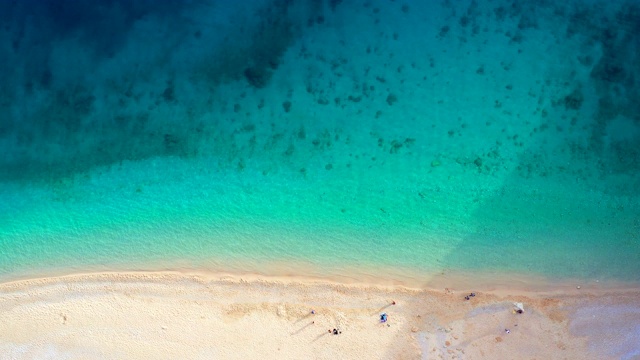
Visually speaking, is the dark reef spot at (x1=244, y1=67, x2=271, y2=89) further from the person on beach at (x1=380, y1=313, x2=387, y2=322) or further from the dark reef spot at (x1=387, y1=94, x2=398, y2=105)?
the person on beach at (x1=380, y1=313, x2=387, y2=322)

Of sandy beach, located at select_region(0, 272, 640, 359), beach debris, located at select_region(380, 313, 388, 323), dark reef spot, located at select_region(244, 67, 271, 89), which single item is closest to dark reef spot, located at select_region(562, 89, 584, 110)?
sandy beach, located at select_region(0, 272, 640, 359)

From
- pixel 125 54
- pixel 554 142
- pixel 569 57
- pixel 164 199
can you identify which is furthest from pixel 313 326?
pixel 569 57

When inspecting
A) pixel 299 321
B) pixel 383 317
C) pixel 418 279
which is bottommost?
pixel 383 317

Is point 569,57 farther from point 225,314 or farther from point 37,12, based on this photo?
point 37,12

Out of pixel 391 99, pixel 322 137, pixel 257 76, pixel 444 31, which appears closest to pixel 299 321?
pixel 322 137

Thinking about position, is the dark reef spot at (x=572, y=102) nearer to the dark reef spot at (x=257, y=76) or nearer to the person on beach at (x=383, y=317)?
the person on beach at (x=383, y=317)

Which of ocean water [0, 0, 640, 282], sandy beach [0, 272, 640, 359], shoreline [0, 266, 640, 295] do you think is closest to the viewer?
sandy beach [0, 272, 640, 359]

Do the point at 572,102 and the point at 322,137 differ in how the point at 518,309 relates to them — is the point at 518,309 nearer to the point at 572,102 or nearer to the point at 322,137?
the point at 572,102
